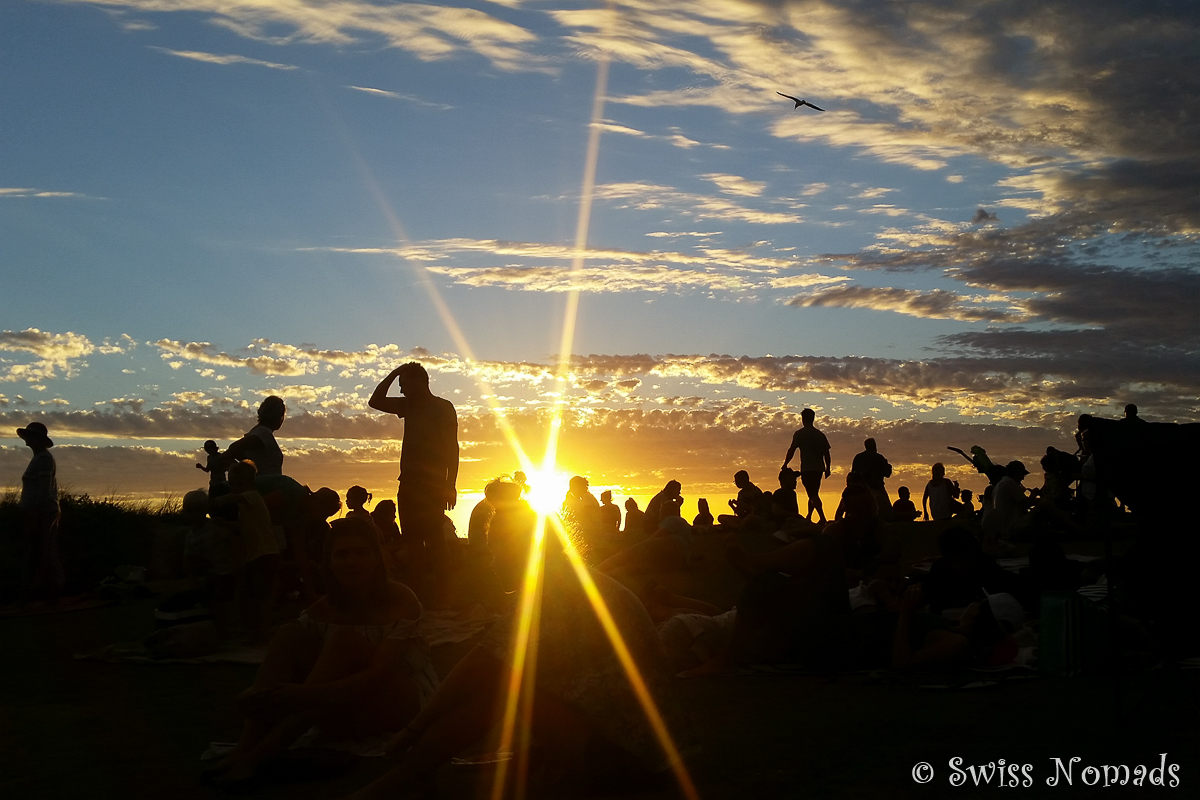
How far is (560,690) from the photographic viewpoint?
464 centimetres

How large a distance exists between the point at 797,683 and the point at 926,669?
35.8 inches

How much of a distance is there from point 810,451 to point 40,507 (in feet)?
36.4

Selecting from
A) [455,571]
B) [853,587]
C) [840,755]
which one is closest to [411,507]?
[455,571]

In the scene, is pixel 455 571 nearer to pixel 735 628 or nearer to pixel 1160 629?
pixel 735 628

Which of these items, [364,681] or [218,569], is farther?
[218,569]

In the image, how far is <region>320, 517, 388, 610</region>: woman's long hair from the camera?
5.45 meters

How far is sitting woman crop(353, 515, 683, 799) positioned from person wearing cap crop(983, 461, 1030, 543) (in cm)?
1084

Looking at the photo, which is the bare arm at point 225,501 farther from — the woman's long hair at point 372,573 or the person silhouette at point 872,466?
the person silhouette at point 872,466

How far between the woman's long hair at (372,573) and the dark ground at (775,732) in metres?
0.85

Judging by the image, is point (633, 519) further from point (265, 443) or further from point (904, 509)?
point (265, 443)

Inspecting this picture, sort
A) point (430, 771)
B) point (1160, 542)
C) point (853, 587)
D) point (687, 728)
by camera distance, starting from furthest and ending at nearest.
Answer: point (853, 587) < point (1160, 542) < point (687, 728) < point (430, 771)

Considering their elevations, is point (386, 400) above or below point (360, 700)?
above

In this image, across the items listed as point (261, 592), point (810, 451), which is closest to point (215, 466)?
point (261, 592)

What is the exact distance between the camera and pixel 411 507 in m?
10.6
